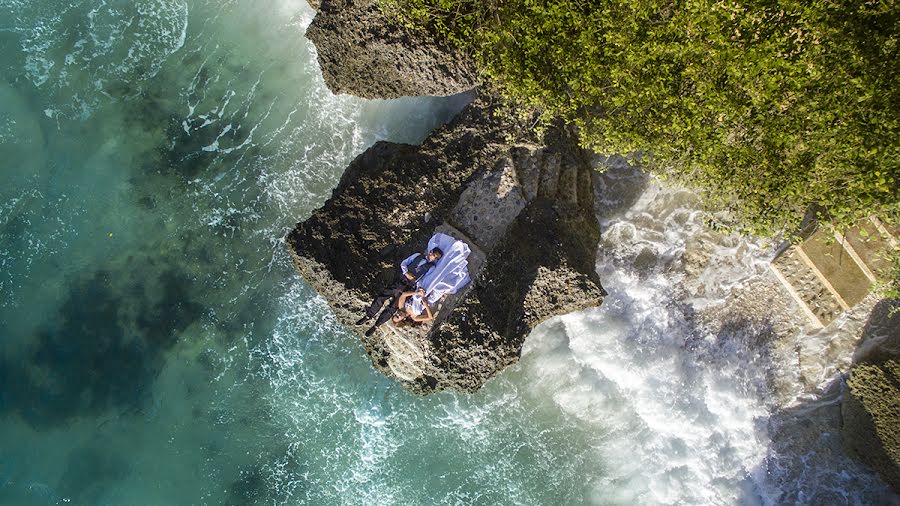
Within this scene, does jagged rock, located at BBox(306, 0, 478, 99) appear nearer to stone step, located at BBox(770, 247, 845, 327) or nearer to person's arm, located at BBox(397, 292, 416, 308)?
person's arm, located at BBox(397, 292, 416, 308)

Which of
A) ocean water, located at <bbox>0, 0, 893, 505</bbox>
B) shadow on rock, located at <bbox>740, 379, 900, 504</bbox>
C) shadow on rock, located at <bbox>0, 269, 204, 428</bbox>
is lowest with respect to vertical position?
shadow on rock, located at <bbox>0, 269, 204, 428</bbox>

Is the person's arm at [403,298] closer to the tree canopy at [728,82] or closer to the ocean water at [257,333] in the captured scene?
the ocean water at [257,333]

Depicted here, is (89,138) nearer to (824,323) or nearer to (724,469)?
(724,469)

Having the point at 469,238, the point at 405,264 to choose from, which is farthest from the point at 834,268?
the point at 405,264

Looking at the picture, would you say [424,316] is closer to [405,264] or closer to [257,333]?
[405,264]

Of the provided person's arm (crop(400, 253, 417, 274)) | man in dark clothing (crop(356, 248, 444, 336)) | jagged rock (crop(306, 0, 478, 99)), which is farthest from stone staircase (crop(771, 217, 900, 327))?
person's arm (crop(400, 253, 417, 274))

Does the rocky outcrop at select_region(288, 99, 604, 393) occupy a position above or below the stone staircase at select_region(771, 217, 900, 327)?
below

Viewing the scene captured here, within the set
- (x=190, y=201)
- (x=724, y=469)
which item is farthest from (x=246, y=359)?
(x=724, y=469)
